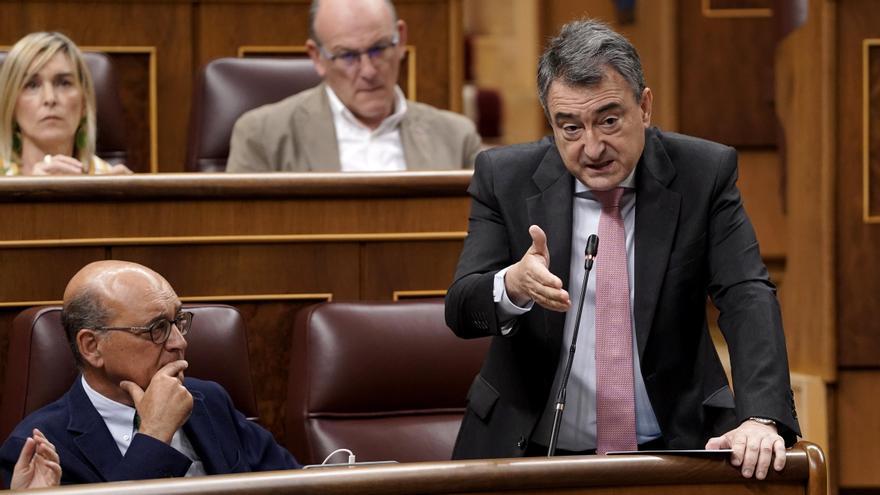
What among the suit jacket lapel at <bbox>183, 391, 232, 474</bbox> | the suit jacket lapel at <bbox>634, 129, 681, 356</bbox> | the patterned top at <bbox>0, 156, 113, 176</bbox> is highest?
the patterned top at <bbox>0, 156, 113, 176</bbox>

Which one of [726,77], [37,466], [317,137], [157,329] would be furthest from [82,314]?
[726,77]

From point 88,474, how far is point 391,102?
95cm

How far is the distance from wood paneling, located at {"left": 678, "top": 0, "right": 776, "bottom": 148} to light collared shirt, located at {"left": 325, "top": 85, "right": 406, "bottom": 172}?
1063mm

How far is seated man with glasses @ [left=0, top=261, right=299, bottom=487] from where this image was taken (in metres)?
1.24

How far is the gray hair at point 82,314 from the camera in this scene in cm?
130

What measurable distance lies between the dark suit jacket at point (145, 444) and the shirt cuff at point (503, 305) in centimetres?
30

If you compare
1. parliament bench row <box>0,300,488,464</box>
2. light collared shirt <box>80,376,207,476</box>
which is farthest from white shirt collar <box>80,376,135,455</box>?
parliament bench row <box>0,300,488,464</box>

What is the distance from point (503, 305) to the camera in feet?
3.70

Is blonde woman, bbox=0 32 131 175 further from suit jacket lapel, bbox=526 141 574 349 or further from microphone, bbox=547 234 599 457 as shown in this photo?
microphone, bbox=547 234 599 457

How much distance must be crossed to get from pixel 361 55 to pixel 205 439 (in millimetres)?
828

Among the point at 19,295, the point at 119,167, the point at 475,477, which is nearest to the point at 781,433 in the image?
the point at 475,477

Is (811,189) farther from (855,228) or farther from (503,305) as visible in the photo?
(503,305)

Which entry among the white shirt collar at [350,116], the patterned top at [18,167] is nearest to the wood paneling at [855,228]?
the white shirt collar at [350,116]

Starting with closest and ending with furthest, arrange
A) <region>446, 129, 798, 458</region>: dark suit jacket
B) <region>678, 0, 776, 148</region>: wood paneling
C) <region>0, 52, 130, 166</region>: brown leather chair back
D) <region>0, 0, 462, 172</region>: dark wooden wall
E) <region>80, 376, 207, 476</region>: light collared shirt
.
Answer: <region>446, 129, 798, 458</region>: dark suit jacket, <region>80, 376, 207, 476</region>: light collared shirt, <region>0, 52, 130, 166</region>: brown leather chair back, <region>0, 0, 462, 172</region>: dark wooden wall, <region>678, 0, 776, 148</region>: wood paneling
